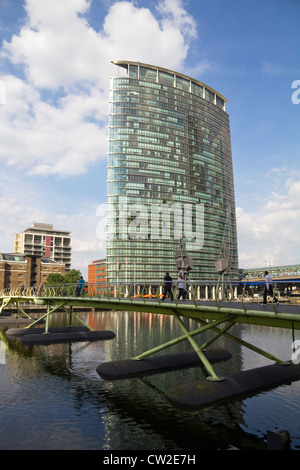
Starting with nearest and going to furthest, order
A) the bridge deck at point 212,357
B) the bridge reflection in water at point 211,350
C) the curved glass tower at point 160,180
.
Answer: the bridge deck at point 212,357, the bridge reflection in water at point 211,350, the curved glass tower at point 160,180

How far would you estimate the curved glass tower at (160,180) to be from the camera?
157250mm

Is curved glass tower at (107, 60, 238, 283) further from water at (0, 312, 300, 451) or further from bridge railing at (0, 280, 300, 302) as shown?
water at (0, 312, 300, 451)

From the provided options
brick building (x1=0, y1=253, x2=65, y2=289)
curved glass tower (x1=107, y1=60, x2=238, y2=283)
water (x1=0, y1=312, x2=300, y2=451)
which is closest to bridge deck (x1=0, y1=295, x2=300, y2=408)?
water (x1=0, y1=312, x2=300, y2=451)

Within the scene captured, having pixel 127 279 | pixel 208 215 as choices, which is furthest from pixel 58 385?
pixel 208 215

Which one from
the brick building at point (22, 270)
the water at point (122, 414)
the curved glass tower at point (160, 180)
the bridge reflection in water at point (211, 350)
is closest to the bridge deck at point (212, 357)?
the bridge reflection in water at point (211, 350)

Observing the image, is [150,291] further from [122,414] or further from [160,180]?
[160,180]

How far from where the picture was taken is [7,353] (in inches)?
1369

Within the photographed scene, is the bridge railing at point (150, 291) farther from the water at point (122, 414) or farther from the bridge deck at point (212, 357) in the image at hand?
the water at point (122, 414)

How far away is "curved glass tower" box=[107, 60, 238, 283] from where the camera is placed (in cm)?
15725

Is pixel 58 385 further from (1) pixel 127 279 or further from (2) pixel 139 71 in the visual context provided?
(2) pixel 139 71

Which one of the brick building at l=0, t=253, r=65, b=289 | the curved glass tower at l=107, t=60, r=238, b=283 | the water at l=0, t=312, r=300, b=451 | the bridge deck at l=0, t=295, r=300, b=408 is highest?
the curved glass tower at l=107, t=60, r=238, b=283

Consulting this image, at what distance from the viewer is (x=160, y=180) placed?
167 metres

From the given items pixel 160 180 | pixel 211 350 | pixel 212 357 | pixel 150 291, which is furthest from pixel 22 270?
pixel 212 357
